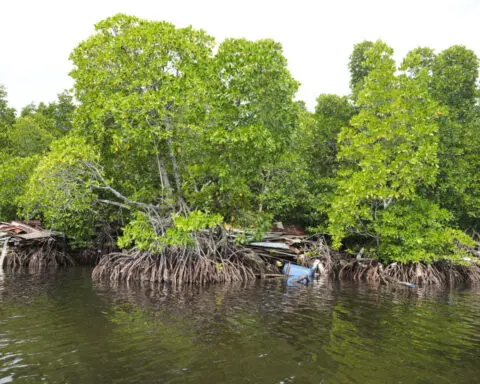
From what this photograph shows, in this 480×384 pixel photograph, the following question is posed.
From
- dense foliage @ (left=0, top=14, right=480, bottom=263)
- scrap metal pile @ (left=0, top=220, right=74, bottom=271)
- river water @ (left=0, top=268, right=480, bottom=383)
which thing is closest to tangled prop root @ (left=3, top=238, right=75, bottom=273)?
scrap metal pile @ (left=0, top=220, right=74, bottom=271)

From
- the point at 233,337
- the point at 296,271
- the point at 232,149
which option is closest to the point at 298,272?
the point at 296,271

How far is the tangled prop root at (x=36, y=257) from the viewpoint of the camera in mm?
18906

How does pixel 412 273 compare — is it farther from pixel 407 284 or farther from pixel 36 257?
pixel 36 257

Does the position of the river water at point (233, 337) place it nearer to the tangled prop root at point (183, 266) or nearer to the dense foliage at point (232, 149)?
the tangled prop root at point (183, 266)

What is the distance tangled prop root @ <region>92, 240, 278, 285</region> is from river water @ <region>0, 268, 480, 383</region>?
1.68m

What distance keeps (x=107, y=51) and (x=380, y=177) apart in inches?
464

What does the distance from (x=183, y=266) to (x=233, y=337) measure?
7.22 metres

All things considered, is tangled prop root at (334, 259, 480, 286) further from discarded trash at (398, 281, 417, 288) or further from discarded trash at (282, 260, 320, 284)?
discarded trash at (282, 260, 320, 284)

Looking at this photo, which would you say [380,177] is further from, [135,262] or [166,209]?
[135,262]

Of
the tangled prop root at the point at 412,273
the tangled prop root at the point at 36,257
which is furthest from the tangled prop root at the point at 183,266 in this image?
the tangled prop root at the point at 36,257

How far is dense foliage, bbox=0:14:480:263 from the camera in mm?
13039

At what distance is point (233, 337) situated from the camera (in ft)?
24.1

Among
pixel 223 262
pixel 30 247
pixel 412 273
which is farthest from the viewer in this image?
pixel 30 247

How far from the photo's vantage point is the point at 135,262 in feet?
48.9
